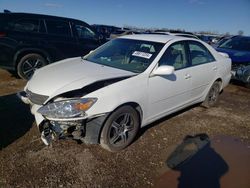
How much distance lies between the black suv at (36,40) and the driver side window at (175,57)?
3820 mm

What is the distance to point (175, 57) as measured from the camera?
4.08 meters

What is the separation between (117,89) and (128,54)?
3.80 ft

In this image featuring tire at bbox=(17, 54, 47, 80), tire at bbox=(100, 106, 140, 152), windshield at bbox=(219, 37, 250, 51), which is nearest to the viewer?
tire at bbox=(100, 106, 140, 152)

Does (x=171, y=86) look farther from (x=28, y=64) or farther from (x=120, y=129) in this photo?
(x=28, y=64)

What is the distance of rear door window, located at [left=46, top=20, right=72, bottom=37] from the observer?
6.69 m

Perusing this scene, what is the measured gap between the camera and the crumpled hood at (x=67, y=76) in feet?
9.84

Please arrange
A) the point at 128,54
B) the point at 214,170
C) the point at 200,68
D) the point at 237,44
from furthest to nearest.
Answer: the point at 237,44
the point at 200,68
the point at 128,54
the point at 214,170

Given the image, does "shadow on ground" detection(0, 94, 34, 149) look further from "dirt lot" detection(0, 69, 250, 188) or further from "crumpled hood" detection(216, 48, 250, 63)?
"crumpled hood" detection(216, 48, 250, 63)

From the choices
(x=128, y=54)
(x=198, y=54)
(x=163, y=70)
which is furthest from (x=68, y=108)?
(x=198, y=54)

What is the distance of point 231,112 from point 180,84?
7.32 feet

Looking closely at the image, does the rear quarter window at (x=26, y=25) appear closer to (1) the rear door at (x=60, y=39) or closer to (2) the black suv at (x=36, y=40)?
(2) the black suv at (x=36, y=40)

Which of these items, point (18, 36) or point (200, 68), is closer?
point (200, 68)

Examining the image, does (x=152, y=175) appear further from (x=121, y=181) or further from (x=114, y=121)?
(x=114, y=121)

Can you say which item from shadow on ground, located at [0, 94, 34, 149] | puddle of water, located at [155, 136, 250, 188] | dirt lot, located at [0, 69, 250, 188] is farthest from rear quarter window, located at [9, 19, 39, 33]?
puddle of water, located at [155, 136, 250, 188]
